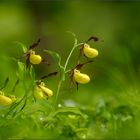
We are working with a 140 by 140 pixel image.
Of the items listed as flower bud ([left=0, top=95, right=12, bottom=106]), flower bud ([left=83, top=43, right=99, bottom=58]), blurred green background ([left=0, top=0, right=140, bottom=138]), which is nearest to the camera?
flower bud ([left=0, top=95, right=12, bottom=106])

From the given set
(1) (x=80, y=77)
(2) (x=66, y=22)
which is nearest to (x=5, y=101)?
(1) (x=80, y=77)

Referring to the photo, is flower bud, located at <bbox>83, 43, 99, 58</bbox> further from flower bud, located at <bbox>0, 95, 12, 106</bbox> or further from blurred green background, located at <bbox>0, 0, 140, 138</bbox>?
blurred green background, located at <bbox>0, 0, 140, 138</bbox>

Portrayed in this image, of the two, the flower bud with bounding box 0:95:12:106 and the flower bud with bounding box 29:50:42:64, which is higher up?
the flower bud with bounding box 29:50:42:64

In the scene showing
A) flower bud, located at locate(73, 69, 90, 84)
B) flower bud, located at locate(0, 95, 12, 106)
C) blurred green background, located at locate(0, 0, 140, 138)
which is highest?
blurred green background, located at locate(0, 0, 140, 138)

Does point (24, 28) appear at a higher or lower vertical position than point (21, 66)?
higher

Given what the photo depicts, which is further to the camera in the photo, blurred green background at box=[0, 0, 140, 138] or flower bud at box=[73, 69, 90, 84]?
blurred green background at box=[0, 0, 140, 138]

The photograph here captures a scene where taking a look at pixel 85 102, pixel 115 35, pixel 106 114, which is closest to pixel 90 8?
pixel 115 35

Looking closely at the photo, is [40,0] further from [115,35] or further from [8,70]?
[8,70]

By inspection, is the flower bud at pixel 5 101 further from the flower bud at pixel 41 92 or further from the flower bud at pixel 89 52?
the flower bud at pixel 89 52

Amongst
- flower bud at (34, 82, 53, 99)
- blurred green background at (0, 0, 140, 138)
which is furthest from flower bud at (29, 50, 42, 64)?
blurred green background at (0, 0, 140, 138)

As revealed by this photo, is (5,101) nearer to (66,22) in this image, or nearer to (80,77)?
(80,77)

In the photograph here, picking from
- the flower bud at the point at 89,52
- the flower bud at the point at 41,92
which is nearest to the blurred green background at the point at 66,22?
the flower bud at the point at 89,52
